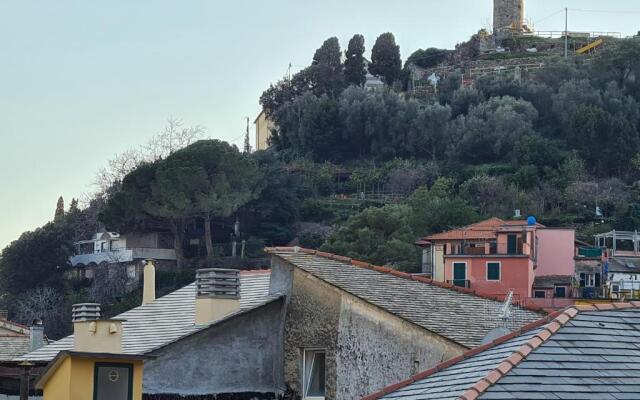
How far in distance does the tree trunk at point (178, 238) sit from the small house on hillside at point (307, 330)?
8346 cm

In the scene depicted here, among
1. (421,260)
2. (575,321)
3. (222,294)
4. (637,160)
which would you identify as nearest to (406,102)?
(637,160)

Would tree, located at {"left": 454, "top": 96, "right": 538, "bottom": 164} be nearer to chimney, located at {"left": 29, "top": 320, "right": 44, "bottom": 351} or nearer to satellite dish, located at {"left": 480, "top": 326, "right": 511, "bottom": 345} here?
chimney, located at {"left": 29, "top": 320, "right": 44, "bottom": 351}

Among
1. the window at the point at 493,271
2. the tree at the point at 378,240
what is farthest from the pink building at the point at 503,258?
the tree at the point at 378,240

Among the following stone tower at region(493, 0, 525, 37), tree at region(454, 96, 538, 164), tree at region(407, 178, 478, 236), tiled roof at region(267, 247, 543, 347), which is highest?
stone tower at region(493, 0, 525, 37)

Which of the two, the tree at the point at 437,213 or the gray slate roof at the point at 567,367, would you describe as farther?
the tree at the point at 437,213

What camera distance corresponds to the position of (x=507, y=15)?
5817 inches

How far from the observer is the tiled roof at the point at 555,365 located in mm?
13414

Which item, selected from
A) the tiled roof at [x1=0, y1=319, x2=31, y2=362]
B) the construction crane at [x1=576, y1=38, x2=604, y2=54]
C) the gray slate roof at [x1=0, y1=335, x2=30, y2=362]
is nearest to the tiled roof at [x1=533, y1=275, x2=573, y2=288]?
the tiled roof at [x1=0, y1=319, x2=31, y2=362]

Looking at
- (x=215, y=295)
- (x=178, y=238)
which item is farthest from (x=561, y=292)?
(x=215, y=295)

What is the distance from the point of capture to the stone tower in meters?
147

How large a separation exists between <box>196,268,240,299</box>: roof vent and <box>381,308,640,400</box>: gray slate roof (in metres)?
7.87

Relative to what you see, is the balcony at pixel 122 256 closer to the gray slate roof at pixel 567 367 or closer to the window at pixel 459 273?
the window at pixel 459 273

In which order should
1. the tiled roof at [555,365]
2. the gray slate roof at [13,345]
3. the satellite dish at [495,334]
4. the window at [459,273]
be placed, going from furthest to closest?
the window at [459,273] → the gray slate roof at [13,345] → the satellite dish at [495,334] → the tiled roof at [555,365]

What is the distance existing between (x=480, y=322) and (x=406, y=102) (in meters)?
102
